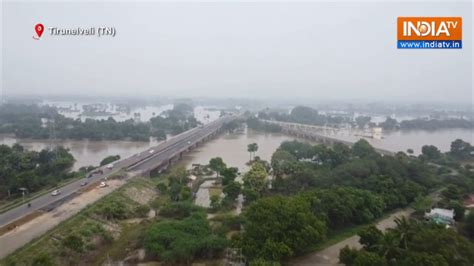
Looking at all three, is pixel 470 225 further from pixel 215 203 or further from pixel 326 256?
pixel 215 203

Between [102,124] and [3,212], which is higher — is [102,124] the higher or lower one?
the higher one

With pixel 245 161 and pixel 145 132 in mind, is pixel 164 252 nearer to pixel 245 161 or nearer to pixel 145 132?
pixel 245 161

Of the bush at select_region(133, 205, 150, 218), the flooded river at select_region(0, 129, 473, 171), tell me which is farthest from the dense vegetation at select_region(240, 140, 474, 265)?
the flooded river at select_region(0, 129, 473, 171)

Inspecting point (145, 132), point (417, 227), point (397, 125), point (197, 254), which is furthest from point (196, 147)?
point (397, 125)

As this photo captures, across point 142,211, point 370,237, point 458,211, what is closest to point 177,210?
point 142,211

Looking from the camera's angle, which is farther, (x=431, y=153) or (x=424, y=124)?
(x=424, y=124)

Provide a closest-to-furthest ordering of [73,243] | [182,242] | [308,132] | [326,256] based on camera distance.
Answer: [73,243] < [182,242] < [326,256] < [308,132]

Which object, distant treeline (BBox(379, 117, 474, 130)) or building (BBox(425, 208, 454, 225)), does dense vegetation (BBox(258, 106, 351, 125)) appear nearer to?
distant treeline (BBox(379, 117, 474, 130))

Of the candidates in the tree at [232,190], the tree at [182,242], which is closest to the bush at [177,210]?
the tree at [232,190]
